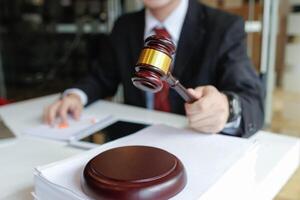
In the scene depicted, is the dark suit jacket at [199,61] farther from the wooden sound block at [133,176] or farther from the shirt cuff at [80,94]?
the wooden sound block at [133,176]

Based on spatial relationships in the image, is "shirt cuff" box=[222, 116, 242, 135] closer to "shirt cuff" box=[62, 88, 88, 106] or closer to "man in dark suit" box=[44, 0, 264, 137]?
"man in dark suit" box=[44, 0, 264, 137]

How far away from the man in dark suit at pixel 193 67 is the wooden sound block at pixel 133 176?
0.24 meters

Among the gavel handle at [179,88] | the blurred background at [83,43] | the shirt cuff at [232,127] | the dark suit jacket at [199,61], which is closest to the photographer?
the gavel handle at [179,88]

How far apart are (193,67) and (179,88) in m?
0.55

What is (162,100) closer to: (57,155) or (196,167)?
(57,155)

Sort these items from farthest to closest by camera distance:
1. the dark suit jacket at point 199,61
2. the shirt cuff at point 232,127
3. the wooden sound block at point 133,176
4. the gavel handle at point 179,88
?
the dark suit jacket at point 199,61 < the shirt cuff at point 232,127 < the gavel handle at point 179,88 < the wooden sound block at point 133,176

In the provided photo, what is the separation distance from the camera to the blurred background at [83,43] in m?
A: 2.43

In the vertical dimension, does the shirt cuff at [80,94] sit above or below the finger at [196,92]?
below

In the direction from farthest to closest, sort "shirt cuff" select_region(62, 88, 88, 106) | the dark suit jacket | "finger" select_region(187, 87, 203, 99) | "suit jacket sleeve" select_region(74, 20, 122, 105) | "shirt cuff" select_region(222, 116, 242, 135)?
"suit jacket sleeve" select_region(74, 20, 122, 105) → "shirt cuff" select_region(62, 88, 88, 106) → the dark suit jacket → "shirt cuff" select_region(222, 116, 242, 135) → "finger" select_region(187, 87, 203, 99)

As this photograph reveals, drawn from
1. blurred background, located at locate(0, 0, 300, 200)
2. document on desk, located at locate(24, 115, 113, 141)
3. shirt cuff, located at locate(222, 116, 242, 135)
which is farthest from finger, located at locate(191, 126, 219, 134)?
blurred background, located at locate(0, 0, 300, 200)

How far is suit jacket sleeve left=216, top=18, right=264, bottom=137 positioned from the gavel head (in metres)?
0.39

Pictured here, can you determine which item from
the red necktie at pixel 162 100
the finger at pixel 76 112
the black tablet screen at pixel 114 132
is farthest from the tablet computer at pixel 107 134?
the red necktie at pixel 162 100

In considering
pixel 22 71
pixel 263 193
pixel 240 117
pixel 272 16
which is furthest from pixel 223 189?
pixel 22 71

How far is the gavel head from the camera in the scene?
19.9 inches
